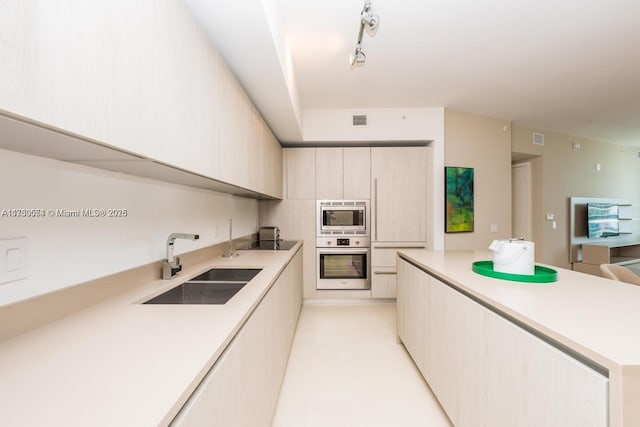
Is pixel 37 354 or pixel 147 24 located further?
pixel 147 24

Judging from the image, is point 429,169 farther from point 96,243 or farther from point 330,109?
point 96,243

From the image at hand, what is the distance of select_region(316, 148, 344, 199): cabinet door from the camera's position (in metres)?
3.76

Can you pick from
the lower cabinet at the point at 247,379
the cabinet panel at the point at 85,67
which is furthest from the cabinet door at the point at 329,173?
the cabinet panel at the point at 85,67

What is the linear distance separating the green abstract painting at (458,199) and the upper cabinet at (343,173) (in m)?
1.05

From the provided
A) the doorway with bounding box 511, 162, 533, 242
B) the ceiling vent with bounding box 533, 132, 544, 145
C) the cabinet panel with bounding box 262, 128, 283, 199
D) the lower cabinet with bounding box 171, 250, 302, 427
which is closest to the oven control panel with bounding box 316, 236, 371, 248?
the cabinet panel with bounding box 262, 128, 283, 199

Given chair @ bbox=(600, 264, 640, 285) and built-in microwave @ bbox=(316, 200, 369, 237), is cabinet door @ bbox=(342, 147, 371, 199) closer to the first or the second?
built-in microwave @ bbox=(316, 200, 369, 237)

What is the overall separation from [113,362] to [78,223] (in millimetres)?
645

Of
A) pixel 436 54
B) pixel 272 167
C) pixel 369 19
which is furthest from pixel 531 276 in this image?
pixel 272 167

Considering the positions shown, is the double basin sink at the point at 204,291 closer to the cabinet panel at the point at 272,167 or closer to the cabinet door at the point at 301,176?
the cabinet panel at the point at 272,167

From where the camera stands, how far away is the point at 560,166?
4641 millimetres

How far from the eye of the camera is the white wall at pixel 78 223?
88 cm

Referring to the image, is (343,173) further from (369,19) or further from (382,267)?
(369,19)

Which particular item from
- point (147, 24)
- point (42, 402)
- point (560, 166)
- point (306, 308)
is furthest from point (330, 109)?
point (560, 166)

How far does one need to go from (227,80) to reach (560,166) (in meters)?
5.40
